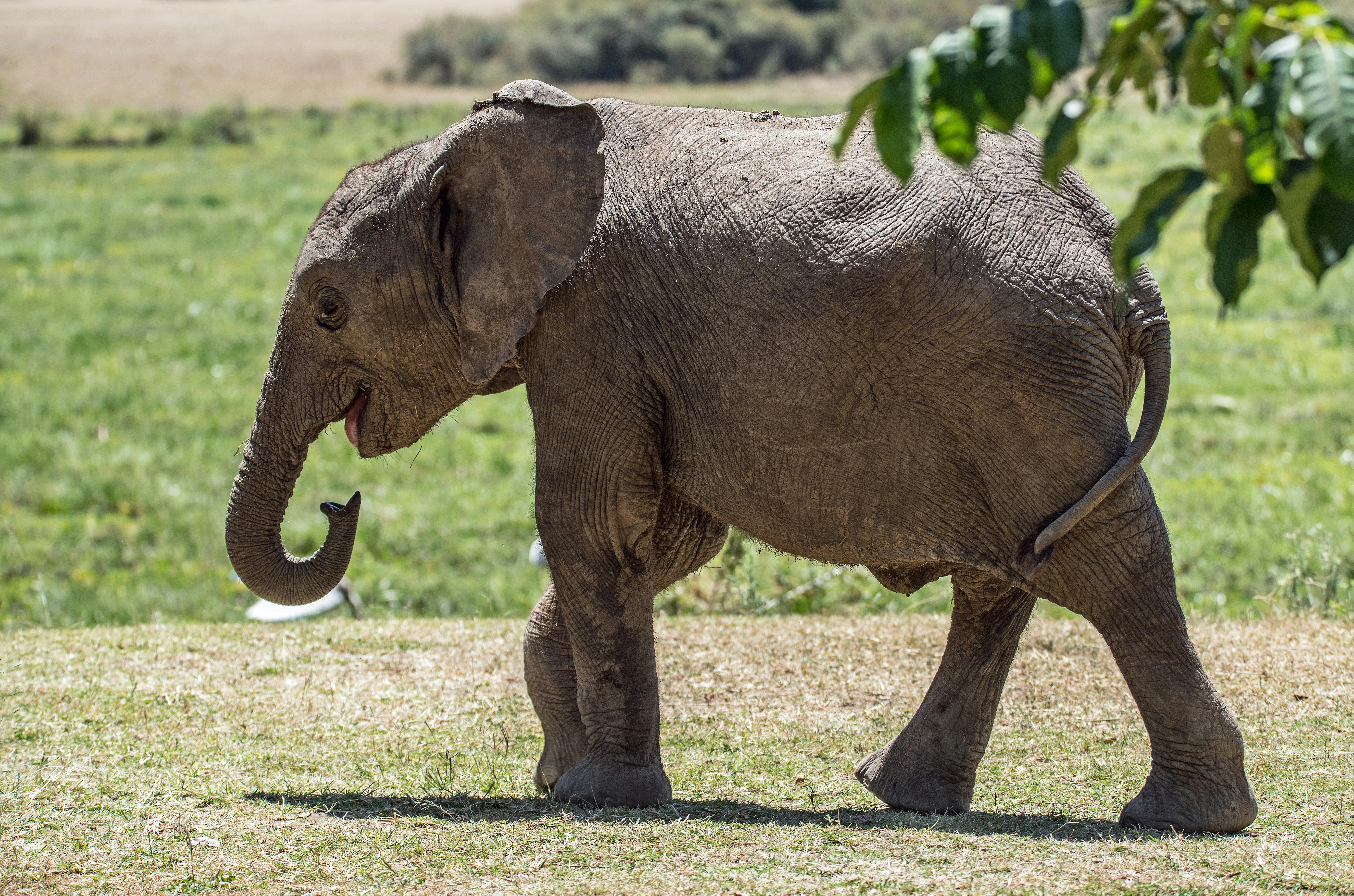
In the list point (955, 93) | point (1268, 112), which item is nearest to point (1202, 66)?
point (1268, 112)

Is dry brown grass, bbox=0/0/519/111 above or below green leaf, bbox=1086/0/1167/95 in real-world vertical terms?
above

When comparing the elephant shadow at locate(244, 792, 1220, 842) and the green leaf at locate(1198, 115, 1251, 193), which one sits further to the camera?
the elephant shadow at locate(244, 792, 1220, 842)

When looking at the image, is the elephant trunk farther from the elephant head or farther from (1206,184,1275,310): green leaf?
(1206,184,1275,310): green leaf

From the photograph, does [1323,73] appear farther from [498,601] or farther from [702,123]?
[498,601]

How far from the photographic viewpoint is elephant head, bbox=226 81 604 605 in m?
5.55

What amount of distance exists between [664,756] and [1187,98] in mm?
4341

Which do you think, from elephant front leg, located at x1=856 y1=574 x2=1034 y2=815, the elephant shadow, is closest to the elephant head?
the elephant shadow

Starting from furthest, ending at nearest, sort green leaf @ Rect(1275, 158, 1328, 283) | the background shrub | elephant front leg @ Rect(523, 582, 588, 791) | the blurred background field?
the background shrub < the blurred background field < elephant front leg @ Rect(523, 582, 588, 791) < green leaf @ Rect(1275, 158, 1328, 283)

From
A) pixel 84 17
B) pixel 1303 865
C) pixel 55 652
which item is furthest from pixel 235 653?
pixel 84 17

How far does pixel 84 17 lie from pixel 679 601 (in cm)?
6137

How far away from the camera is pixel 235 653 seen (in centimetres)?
802

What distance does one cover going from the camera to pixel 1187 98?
2.91m

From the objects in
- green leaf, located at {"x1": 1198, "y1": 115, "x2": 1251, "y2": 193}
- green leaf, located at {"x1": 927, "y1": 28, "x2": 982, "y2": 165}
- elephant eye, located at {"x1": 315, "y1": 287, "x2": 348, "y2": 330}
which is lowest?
elephant eye, located at {"x1": 315, "y1": 287, "x2": 348, "y2": 330}

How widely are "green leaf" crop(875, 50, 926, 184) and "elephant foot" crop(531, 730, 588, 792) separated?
12.9 ft
